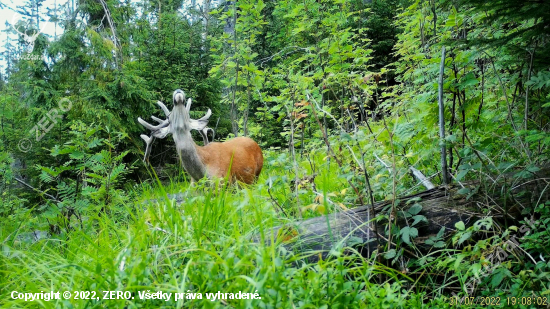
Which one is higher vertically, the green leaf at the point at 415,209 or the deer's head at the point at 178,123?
the deer's head at the point at 178,123

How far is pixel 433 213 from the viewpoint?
2402mm

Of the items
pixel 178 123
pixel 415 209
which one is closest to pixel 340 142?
pixel 415 209

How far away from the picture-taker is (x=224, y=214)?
248 centimetres

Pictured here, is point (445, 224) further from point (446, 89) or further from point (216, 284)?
point (216, 284)

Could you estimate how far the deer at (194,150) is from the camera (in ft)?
15.1

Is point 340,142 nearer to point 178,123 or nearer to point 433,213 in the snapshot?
point 433,213

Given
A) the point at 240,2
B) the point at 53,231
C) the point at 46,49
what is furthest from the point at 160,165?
Answer: the point at 53,231

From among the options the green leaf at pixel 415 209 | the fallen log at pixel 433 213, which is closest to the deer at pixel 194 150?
the fallen log at pixel 433 213

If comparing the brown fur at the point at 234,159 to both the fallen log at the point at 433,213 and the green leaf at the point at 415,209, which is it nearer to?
the fallen log at the point at 433,213

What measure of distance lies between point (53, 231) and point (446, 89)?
3.34 m

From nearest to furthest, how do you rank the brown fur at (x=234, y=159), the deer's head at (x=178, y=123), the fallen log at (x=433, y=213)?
1. the fallen log at (x=433, y=213)
2. the deer's head at (x=178, y=123)
3. the brown fur at (x=234, y=159)

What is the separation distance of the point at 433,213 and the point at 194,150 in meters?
3.01

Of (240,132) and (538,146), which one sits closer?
(538,146)

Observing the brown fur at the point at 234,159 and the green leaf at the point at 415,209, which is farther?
the brown fur at the point at 234,159
